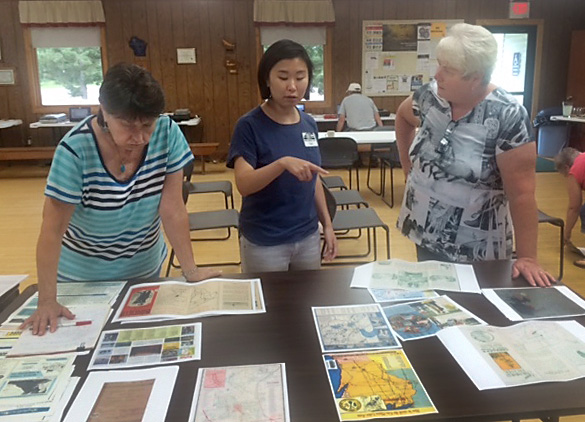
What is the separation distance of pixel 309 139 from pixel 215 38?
671 centimetres

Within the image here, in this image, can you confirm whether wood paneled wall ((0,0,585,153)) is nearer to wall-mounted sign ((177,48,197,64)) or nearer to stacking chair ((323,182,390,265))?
wall-mounted sign ((177,48,197,64))

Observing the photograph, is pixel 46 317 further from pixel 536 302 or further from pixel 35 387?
pixel 536 302

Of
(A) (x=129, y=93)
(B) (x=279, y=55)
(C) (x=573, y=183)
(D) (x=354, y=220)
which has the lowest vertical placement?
(D) (x=354, y=220)

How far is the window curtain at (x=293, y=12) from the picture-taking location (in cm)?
779

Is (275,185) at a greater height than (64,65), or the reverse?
(64,65)

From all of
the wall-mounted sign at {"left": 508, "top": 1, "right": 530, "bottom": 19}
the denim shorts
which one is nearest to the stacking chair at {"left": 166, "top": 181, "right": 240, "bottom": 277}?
the denim shorts

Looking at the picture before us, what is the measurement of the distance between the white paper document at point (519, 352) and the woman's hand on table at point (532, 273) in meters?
0.25

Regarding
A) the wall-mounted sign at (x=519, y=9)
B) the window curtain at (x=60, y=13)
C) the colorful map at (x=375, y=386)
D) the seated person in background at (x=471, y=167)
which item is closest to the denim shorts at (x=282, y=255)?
the seated person in background at (x=471, y=167)

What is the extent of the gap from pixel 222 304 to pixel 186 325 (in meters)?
0.14

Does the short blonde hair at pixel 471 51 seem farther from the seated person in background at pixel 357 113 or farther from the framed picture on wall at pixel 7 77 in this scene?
the framed picture on wall at pixel 7 77

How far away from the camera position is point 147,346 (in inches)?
49.0

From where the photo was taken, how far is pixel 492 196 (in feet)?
5.59

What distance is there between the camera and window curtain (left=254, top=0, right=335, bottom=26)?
25.5 ft

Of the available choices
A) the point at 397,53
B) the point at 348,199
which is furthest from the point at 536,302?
the point at 397,53
